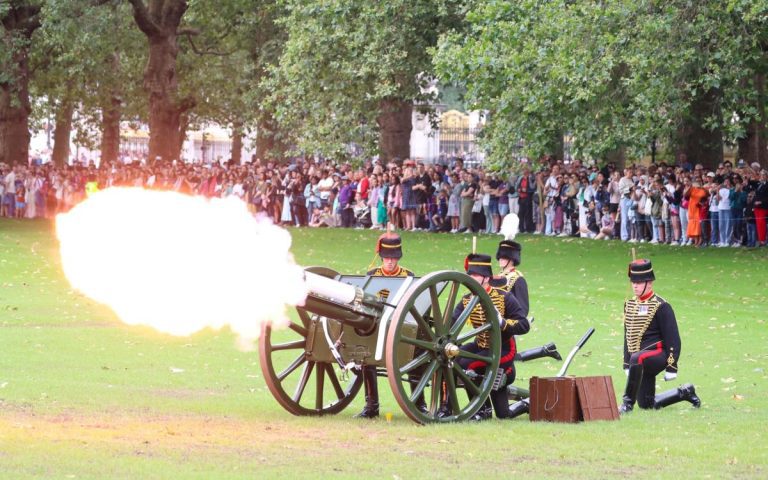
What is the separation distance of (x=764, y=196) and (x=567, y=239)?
6.76 metres

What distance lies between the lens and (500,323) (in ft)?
45.6

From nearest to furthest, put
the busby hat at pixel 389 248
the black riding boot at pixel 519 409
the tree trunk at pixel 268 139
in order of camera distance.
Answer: the black riding boot at pixel 519 409, the busby hat at pixel 389 248, the tree trunk at pixel 268 139

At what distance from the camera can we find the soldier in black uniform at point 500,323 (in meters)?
13.9

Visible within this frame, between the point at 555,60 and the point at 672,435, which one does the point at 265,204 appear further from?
the point at 672,435

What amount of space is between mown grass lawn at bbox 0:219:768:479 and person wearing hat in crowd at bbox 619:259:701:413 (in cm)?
25

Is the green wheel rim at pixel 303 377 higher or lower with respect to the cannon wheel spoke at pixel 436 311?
lower

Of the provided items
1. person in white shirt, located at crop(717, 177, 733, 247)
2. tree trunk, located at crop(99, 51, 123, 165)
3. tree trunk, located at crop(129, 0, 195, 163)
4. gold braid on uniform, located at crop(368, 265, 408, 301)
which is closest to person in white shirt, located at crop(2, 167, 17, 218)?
tree trunk, located at crop(129, 0, 195, 163)

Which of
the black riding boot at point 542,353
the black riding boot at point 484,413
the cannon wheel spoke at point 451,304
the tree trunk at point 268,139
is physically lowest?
the black riding boot at point 484,413

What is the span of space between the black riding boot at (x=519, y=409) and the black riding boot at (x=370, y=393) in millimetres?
1412

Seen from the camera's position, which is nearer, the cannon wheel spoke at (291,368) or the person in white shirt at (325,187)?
the cannon wheel spoke at (291,368)

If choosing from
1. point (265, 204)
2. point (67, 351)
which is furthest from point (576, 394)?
point (265, 204)

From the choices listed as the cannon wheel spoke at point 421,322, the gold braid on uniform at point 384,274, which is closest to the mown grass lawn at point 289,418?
the cannon wheel spoke at point 421,322

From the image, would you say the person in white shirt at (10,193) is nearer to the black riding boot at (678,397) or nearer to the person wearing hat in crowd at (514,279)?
the person wearing hat in crowd at (514,279)

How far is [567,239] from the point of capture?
127 feet
